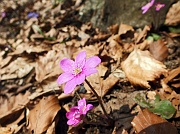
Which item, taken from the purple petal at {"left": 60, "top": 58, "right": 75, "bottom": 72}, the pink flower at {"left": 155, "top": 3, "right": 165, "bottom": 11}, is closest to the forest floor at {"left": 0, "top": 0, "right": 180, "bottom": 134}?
the pink flower at {"left": 155, "top": 3, "right": 165, "bottom": 11}

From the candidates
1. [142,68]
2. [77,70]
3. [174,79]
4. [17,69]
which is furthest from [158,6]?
[17,69]

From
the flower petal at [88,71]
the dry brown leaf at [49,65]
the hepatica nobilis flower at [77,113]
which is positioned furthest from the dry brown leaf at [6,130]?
the flower petal at [88,71]

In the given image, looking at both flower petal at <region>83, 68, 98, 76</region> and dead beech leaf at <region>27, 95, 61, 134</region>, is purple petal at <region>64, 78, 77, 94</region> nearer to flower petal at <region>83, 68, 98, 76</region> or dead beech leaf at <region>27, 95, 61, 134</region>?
flower petal at <region>83, 68, 98, 76</region>

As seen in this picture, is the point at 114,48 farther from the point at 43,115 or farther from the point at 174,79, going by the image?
the point at 43,115

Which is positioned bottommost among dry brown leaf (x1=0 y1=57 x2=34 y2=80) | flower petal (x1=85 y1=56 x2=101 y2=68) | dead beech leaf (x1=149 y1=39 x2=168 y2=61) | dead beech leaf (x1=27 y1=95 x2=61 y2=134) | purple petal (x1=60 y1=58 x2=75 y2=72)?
dead beech leaf (x1=149 y1=39 x2=168 y2=61)

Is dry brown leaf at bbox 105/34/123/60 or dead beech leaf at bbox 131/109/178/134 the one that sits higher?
dry brown leaf at bbox 105/34/123/60

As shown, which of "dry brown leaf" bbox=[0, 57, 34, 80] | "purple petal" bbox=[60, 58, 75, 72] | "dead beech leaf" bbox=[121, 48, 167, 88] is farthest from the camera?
"dry brown leaf" bbox=[0, 57, 34, 80]

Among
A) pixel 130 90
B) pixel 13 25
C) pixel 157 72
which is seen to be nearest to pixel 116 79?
pixel 130 90

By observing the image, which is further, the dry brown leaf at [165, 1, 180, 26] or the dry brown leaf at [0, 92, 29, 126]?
the dry brown leaf at [165, 1, 180, 26]

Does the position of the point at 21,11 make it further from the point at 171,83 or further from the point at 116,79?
the point at 171,83
